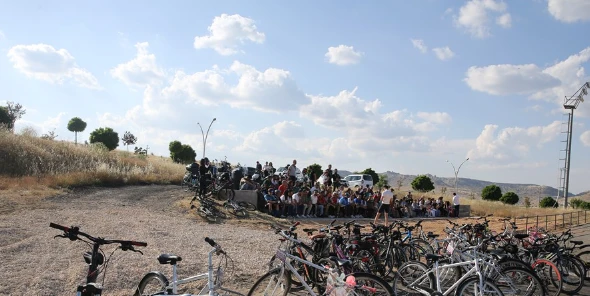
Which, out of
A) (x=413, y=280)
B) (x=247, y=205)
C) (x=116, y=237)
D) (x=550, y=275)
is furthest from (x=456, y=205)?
(x=413, y=280)

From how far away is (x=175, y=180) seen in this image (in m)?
31.6

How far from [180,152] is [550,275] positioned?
51366mm

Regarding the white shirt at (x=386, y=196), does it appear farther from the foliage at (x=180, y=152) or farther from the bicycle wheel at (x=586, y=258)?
the foliage at (x=180, y=152)

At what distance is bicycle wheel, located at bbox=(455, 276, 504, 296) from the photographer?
17.5 ft

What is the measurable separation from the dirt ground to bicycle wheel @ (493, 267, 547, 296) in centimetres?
386

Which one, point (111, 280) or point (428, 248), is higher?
point (428, 248)

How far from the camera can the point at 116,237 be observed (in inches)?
445

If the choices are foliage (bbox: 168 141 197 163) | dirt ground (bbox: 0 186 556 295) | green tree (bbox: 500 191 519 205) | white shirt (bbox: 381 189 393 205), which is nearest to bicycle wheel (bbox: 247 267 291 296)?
dirt ground (bbox: 0 186 556 295)

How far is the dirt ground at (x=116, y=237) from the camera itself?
7.51 m

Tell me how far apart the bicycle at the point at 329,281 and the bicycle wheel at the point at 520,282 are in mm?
2071

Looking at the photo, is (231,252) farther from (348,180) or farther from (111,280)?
(348,180)

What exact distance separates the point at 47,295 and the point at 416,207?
69.9ft

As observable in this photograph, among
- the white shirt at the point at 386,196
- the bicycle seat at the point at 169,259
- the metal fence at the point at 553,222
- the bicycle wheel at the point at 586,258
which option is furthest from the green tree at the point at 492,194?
the bicycle seat at the point at 169,259

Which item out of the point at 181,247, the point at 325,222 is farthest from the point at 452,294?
the point at 325,222
